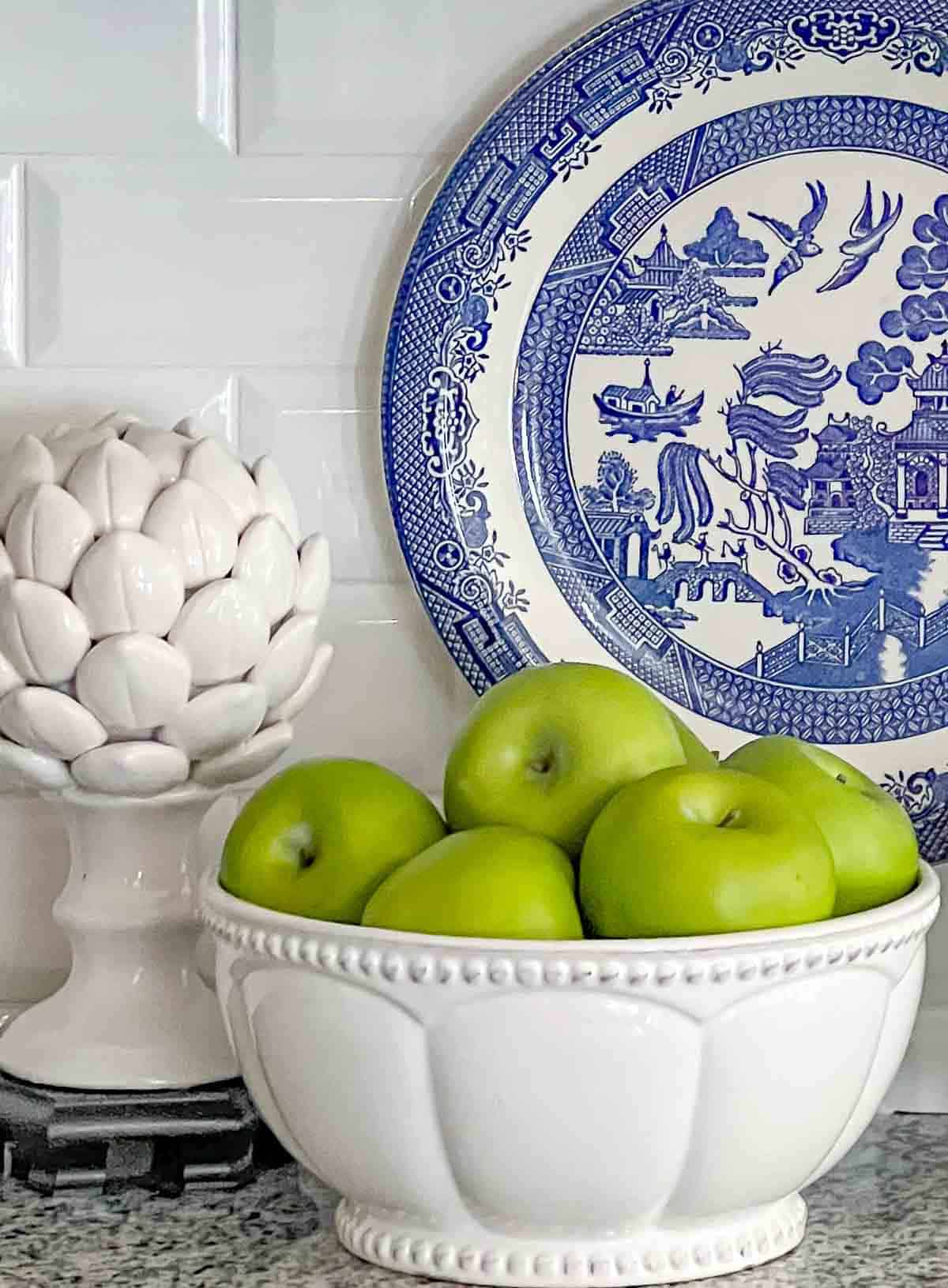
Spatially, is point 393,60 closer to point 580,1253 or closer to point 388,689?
point 388,689

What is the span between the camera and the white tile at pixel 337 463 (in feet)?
3.15

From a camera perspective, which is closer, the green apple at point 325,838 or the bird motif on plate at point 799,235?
the green apple at point 325,838

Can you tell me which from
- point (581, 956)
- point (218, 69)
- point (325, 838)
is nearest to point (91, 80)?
point (218, 69)

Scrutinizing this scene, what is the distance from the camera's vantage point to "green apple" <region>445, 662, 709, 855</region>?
694 mm

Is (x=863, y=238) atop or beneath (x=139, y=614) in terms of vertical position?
atop

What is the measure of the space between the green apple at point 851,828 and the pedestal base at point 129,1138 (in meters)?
0.30

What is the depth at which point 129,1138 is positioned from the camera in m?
0.80

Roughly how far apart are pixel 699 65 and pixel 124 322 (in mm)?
347

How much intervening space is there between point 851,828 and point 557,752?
4.9 inches

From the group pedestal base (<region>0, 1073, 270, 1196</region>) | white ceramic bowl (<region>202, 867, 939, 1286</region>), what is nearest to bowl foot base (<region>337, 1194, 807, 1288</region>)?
white ceramic bowl (<region>202, 867, 939, 1286</region>)

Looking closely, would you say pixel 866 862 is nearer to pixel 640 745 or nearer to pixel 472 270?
pixel 640 745

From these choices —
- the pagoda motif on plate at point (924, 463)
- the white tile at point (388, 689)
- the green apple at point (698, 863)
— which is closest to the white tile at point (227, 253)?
the white tile at point (388, 689)

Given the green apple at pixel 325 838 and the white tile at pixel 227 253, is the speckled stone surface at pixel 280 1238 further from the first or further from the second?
the white tile at pixel 227 253

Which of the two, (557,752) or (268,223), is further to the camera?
(268,223)
